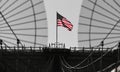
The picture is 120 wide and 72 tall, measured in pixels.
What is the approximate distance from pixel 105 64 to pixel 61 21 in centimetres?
772

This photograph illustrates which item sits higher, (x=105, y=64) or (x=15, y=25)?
(x=15, y=25)

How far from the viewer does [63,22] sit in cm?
4625

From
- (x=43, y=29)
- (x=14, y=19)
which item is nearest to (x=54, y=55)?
(x=43, y=29)

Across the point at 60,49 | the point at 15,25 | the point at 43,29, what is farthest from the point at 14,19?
the point at 60,49

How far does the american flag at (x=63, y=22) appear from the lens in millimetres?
45375

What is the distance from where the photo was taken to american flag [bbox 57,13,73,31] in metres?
45.4

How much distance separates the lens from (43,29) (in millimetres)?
44219

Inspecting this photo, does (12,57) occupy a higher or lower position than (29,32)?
lower

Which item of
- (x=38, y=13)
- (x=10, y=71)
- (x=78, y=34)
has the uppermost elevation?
(x=38, y=13)

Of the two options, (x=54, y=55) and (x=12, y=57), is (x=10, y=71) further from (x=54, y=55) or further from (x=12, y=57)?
(x=54, y=55)

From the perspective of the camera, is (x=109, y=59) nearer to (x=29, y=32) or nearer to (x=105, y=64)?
(x=105, y=64)

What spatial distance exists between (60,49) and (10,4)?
27.4ft

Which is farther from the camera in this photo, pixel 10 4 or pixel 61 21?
pixel 61 21

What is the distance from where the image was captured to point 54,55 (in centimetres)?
4606
